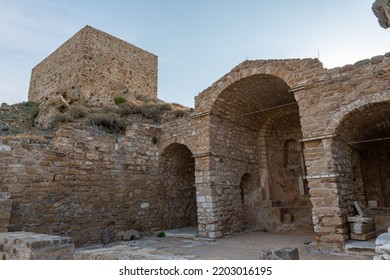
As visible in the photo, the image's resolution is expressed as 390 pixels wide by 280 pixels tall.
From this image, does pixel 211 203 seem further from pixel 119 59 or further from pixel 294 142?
pixel 119 59

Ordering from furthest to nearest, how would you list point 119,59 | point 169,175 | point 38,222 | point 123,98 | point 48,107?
point 119,59 < point 123,98 < point 48,107 < point 169,175 < point 38,222

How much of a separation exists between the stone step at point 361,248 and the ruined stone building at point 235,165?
0.20 m

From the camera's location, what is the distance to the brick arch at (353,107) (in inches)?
218

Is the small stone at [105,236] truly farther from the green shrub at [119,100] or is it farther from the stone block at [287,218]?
the green shrub at [119,100]

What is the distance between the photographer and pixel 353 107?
229 inches

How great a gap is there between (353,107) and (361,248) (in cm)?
276

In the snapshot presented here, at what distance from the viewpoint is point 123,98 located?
16656 mm

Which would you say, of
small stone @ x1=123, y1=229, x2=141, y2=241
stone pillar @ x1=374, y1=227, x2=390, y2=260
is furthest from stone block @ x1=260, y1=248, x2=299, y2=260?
small stone @ x1=123, y1=229, x2=141, y2=241

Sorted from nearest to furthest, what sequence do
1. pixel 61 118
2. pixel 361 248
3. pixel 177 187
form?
pixel 361 248
pixel 177 187
pixel 61 118

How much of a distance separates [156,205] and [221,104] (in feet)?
12.7

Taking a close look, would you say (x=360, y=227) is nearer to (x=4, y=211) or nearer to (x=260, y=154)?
(x=260, y=154)

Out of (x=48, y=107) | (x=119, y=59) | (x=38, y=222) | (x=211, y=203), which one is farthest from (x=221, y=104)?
(x=119, y=59)

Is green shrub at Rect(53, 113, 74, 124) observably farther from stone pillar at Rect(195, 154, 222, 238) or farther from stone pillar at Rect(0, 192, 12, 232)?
stone pillar at Rect(195, 154, 222, 238)

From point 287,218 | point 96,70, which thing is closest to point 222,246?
point 287,218
